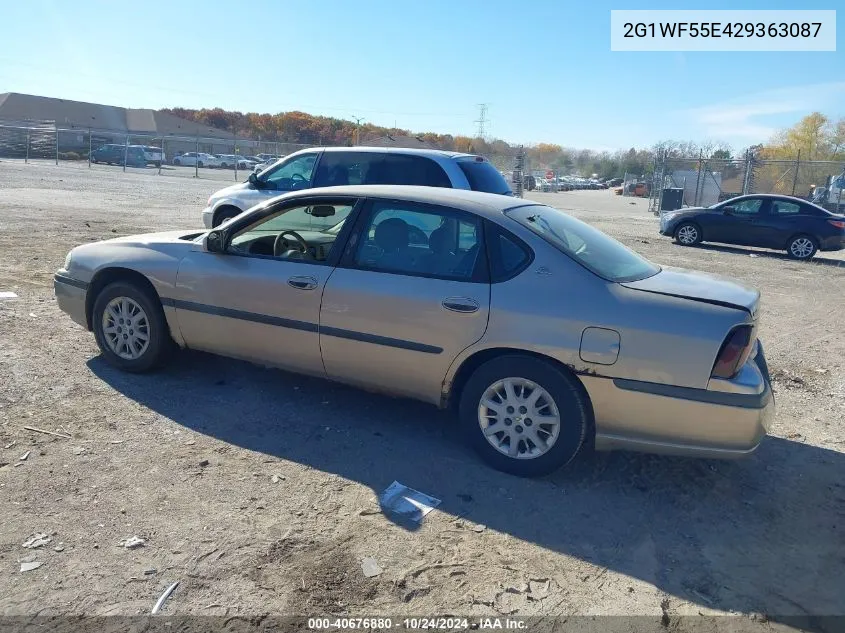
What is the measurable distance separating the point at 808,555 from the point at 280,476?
2.71 m

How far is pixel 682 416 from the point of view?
11.1ft

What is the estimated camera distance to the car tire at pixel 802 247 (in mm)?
14984

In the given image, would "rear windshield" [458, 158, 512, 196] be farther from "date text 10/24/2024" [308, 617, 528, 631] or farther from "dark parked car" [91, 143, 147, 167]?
"dark parked car" [91, 143, 147, 167]

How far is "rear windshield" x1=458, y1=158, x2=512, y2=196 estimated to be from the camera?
878 centimetres

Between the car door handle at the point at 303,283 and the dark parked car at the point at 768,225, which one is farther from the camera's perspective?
the dark parked car at the point at 768,225

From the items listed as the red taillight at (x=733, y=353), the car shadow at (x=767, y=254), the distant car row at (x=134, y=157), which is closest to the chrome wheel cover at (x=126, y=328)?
the red taillight at (x=733, y=353)

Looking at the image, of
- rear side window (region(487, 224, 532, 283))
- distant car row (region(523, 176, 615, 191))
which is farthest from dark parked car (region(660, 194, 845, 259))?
distant car row (region(523, 176, 615, 191))

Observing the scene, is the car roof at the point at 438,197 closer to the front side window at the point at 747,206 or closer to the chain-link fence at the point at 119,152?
the front side window at the point at 747,206

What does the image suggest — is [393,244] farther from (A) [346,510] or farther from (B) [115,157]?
(B) [115,157]

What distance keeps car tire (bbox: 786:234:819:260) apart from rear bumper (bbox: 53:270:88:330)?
603 inches

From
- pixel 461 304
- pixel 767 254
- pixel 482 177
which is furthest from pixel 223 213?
pixel 767 254

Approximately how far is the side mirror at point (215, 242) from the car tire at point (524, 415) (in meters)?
2.03

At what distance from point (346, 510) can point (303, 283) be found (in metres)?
1.55

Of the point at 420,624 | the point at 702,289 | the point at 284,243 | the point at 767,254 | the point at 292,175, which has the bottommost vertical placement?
the point at 420,624
